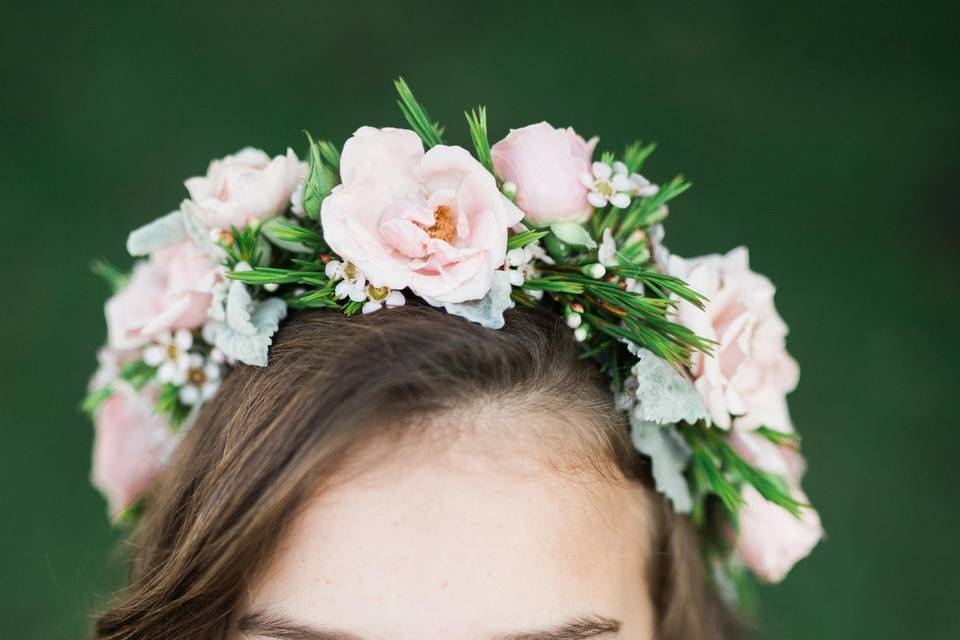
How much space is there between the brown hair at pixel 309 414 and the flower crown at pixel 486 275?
0.10 ft

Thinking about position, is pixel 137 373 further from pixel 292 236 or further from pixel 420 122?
pixel 420 122

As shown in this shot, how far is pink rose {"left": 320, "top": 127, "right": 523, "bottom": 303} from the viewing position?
3.69 feet

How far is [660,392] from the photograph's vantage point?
1.20 meters

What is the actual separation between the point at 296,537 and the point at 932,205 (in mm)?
2052

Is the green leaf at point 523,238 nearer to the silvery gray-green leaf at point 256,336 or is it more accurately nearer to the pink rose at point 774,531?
the silvery gray-green leaf at point 256,336

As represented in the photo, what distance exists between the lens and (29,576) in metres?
2.52

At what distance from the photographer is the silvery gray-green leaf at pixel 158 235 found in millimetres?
1322

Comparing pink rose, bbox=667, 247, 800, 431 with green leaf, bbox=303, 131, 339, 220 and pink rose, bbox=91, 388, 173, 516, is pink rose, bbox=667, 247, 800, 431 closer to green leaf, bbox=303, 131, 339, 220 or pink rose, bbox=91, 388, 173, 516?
green leaf, bbox=303, 131, 339, 220

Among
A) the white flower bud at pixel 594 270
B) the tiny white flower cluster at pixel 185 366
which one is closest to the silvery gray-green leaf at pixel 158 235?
the tiny white flower cluster at pixel 185 366

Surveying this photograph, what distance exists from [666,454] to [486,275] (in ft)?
1.36

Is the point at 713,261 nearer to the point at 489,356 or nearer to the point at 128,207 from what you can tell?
the point at 489,356

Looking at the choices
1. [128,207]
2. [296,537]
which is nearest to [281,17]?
[128,207]

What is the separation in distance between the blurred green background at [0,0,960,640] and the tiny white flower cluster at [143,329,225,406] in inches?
50.1

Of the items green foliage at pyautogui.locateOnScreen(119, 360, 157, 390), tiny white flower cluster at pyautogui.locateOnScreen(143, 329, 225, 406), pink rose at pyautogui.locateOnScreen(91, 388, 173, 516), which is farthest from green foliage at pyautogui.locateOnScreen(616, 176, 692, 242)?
pink rose at pyautogui.locateOnScreen(91, 388, 173, 516)
